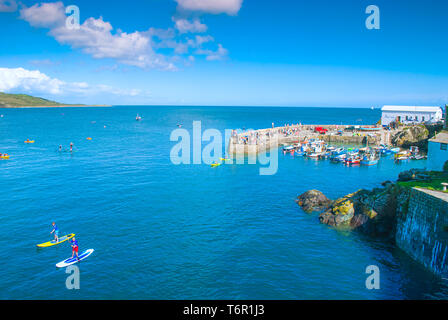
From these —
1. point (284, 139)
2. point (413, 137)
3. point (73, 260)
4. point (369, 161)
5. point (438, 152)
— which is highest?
point (413, 137)

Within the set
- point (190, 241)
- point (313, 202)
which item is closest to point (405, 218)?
point (313, 202)

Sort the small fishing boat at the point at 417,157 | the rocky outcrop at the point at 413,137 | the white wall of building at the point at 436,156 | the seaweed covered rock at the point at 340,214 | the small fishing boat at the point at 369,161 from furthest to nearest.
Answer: the rocky outcrop at the point at 413,137, the small fishing boat at the point at 417,157, the small fishing boat at the point at 369,161, the white wall of building at the point at 436,156, the seaweed covered rock at the point at 340,214

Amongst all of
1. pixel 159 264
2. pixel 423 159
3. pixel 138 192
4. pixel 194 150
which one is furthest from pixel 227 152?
pixel 159 264

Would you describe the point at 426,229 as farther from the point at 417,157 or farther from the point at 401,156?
the point at 417,157

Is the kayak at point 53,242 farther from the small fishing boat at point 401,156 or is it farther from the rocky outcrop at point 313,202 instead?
the small fishing boat at point 401,156

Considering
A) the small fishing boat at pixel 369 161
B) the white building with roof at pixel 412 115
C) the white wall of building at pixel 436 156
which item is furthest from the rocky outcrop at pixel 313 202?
the white building with roof at pixel 412 115

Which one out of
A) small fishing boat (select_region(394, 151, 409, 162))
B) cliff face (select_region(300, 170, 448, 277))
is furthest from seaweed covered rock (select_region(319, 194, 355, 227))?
small fishing boat (select_region(394, 151, 409, 162))
